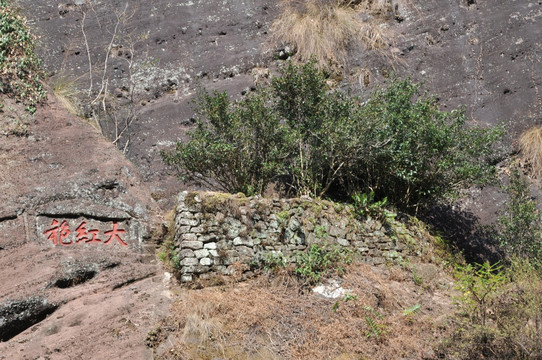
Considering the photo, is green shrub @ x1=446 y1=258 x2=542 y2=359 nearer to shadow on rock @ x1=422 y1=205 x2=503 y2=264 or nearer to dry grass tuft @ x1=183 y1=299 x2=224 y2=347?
dry grass tuft @ x1=183 y1=299 x2=224 y2=347

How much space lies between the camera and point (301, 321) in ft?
24.9

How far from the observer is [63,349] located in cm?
668

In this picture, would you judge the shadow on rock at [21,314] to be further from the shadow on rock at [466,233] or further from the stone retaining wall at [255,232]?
the shadow on rock at [466,233]

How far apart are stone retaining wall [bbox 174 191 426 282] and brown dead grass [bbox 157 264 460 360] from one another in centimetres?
48

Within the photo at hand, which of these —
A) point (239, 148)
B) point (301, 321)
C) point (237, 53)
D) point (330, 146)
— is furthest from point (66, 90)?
point (301, 321)

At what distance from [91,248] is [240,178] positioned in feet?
10.1

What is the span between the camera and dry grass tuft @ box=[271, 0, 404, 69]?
13.9 metres

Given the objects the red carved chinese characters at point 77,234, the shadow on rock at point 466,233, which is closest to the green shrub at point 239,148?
the red carved chinese characters at point 77,234

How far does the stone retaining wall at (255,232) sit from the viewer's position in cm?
831

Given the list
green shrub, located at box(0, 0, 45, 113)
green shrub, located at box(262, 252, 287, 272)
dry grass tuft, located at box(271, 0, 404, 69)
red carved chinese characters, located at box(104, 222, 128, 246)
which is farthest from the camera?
dry grass tuft, located at box(271, 0, 404, 69)

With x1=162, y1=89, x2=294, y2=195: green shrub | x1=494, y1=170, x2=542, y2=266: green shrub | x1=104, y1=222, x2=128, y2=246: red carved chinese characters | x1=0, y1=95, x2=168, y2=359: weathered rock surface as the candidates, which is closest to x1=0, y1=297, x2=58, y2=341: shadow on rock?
x1=0, y1=95, x2=168, y2=359: weathered rock surface

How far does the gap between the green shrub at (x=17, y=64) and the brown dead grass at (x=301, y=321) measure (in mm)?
5613

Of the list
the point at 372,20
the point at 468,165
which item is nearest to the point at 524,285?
the point at 468,165

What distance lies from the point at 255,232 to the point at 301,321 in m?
1.78
